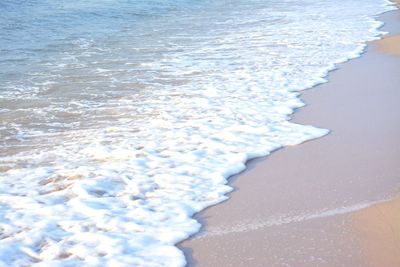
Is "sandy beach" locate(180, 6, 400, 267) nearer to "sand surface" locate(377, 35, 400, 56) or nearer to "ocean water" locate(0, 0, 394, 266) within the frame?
"ocean water" locate(0, 0, 394, 266)

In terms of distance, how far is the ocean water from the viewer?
4.53 metres

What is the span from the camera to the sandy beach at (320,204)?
4.10 m

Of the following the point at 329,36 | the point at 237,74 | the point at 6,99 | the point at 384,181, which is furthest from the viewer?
the point at 329,36

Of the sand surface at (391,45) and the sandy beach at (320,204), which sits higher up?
the sandy beach at (320,204)

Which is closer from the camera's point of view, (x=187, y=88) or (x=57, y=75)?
(x=187, y=88)

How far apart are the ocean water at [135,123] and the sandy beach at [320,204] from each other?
0.19m

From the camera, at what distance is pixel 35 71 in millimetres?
10320

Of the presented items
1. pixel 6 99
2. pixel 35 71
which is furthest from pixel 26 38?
pixel 6 99

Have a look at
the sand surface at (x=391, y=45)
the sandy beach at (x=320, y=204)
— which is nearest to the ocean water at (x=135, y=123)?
the sandy beach at (x=320, y=204)

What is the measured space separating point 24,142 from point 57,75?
356cm

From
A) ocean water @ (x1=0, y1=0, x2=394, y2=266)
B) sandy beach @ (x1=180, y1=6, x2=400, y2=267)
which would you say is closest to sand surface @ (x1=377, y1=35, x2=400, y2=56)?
ocean water @ (x1=0, y1=0, x2=394, y2=266)

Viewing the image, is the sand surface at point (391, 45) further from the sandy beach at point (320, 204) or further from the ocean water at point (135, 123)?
the sandy beach at point (320, 204)

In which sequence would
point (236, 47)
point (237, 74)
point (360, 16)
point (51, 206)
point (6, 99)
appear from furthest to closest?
point (360, 16)
point (236, 47)
point (237, 74)
point (6, 99)
point (51, 206)

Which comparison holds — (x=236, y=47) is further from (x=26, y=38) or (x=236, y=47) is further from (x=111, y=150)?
(x=111, y=150)
